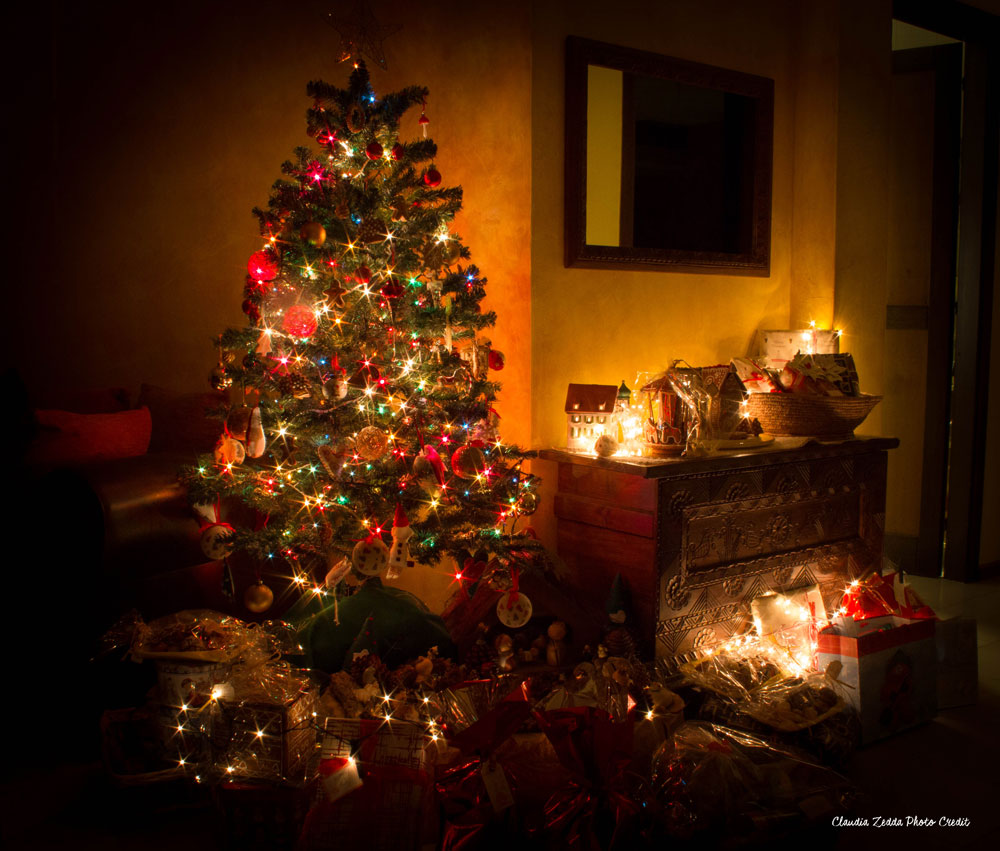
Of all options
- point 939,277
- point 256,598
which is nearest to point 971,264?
point 939,277

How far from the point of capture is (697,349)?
3607mm

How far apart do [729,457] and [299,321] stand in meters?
1.51

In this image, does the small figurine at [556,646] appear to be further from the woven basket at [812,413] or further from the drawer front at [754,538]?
the woven basket at [812,413]

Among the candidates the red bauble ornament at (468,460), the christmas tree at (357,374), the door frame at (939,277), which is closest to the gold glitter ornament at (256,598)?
the christmas tree at (357,374)

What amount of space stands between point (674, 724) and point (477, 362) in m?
1.25

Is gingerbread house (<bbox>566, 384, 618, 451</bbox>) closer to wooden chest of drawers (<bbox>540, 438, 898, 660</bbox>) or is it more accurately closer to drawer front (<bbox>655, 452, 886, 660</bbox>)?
wooden chest of drawers (<bbox>540, 438, 898, 660</bbox>)

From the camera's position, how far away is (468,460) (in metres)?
2.50

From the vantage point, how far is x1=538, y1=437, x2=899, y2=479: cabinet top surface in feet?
9.07

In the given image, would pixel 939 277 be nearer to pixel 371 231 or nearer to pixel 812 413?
pixel 812 413

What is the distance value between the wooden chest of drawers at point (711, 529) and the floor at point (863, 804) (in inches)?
27.2

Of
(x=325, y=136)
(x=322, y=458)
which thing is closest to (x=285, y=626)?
(x=322, y=458)

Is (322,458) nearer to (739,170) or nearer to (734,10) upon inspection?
(739,170)

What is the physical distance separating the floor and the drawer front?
654 mm

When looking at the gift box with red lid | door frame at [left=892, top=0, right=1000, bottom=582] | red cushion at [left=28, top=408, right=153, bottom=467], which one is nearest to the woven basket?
the gift box with red lid
